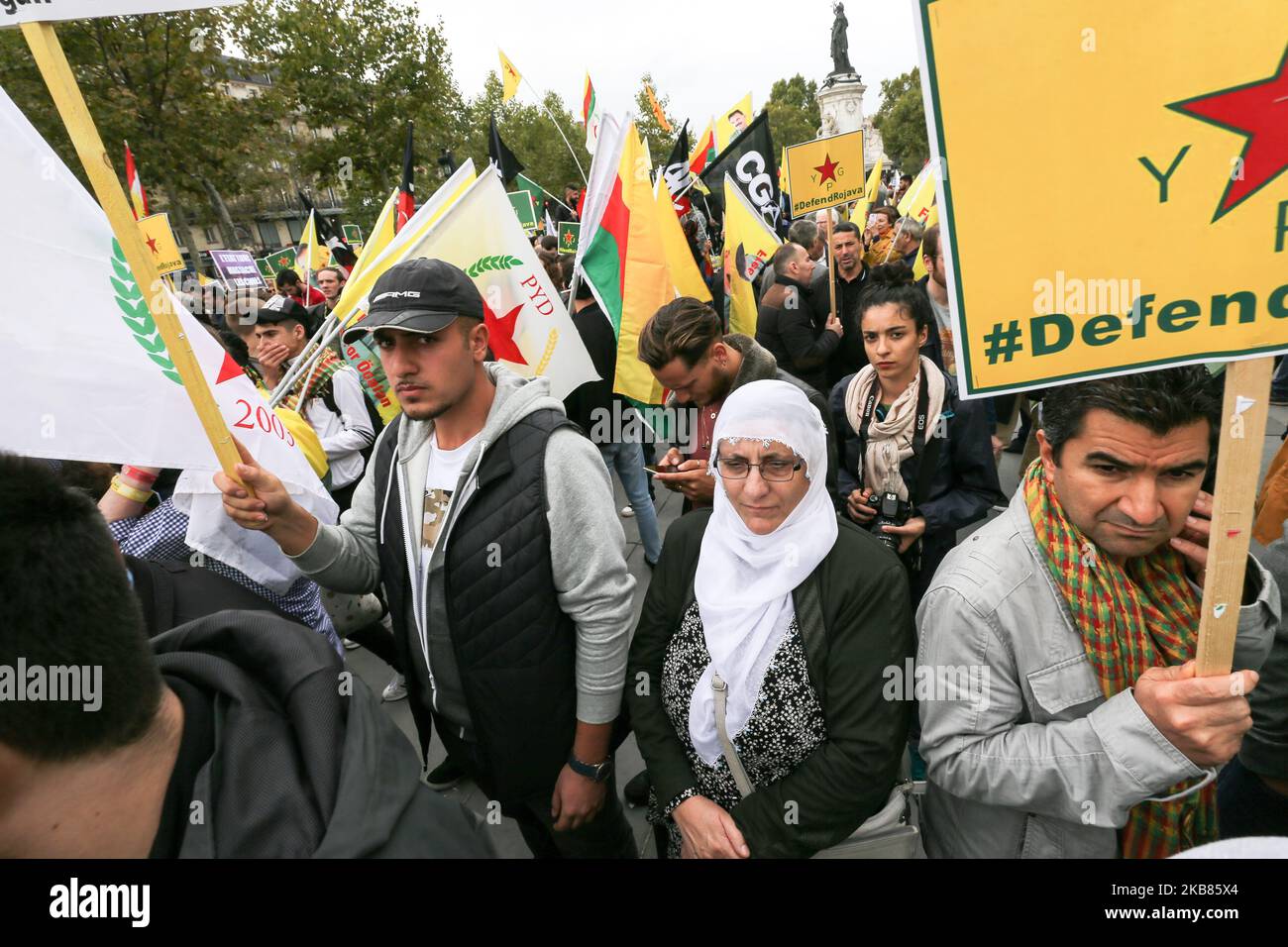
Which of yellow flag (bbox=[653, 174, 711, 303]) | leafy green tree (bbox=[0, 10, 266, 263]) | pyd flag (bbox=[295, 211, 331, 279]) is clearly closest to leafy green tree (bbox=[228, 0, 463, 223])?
leafy green tree (bbox=[0, 10, 266, 263])

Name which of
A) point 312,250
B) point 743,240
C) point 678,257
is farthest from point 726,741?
point 312,250

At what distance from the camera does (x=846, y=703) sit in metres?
1.56

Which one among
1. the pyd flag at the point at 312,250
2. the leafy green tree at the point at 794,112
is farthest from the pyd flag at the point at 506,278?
the leafy green tree at the point at 794,112

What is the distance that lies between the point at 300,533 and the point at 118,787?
105 cm

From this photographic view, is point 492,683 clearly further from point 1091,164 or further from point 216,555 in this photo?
point 1091,164

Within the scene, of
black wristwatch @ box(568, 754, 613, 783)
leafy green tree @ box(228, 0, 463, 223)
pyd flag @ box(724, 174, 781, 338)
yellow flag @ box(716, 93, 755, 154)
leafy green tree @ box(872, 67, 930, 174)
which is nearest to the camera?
black wristwatch @ box(568, 754, 613, 783)

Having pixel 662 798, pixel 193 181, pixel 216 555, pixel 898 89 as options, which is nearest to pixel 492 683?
pixel 662 798

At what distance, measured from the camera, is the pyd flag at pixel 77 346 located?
5.05ft

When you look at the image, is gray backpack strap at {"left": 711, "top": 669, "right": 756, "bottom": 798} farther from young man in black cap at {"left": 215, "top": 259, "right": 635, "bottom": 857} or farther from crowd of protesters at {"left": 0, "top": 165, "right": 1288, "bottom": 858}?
young man in black cap at {"left": 215, "top": 259, "right": 635, "bottom": 857}

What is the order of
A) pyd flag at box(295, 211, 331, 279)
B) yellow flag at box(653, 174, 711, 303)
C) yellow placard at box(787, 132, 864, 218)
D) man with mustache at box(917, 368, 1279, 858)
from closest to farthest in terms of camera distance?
1. man with mustache at box(917, 368, 1279, 858)
2. yellow flag at box(653, 174, 711, 303)
3. yellow placard at box(787, 132, 864, 218)
4. pyd flag at box(295, 211, 331, 279)

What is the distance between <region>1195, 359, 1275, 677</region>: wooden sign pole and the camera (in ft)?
3.35

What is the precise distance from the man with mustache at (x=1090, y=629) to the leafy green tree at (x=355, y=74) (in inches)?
1044

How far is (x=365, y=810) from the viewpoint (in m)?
0.88

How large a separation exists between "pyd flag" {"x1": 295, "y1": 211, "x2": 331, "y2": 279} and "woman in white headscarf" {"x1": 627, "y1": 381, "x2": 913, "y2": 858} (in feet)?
23.2
